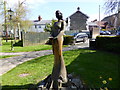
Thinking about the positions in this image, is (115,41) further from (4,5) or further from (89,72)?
(4,5)

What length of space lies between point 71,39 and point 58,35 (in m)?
15.8

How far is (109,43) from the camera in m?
13.8

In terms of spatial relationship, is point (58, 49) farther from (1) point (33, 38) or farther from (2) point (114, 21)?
(2) point (114, 21)

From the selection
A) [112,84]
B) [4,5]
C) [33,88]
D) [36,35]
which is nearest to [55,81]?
[33,88]

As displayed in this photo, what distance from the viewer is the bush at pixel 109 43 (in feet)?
40.9

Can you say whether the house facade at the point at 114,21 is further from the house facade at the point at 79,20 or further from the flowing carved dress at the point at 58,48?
the flowing carved dress at the point at 58,48

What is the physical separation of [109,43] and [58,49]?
10.6 meters

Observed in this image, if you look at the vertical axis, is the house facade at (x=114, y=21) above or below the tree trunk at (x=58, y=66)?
above

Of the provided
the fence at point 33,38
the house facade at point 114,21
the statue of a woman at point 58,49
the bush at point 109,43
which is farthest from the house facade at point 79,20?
the statue of a woman at point 58,49

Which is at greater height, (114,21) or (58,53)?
(114,21)

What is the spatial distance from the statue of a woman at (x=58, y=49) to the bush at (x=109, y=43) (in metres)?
9.02

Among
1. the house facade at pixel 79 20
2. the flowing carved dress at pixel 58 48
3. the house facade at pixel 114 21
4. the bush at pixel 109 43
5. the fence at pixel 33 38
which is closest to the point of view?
the flowing carved dress at pixel 58 48

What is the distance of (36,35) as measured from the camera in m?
21.5

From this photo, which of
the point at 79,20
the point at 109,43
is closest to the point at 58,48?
the point at 109,43
